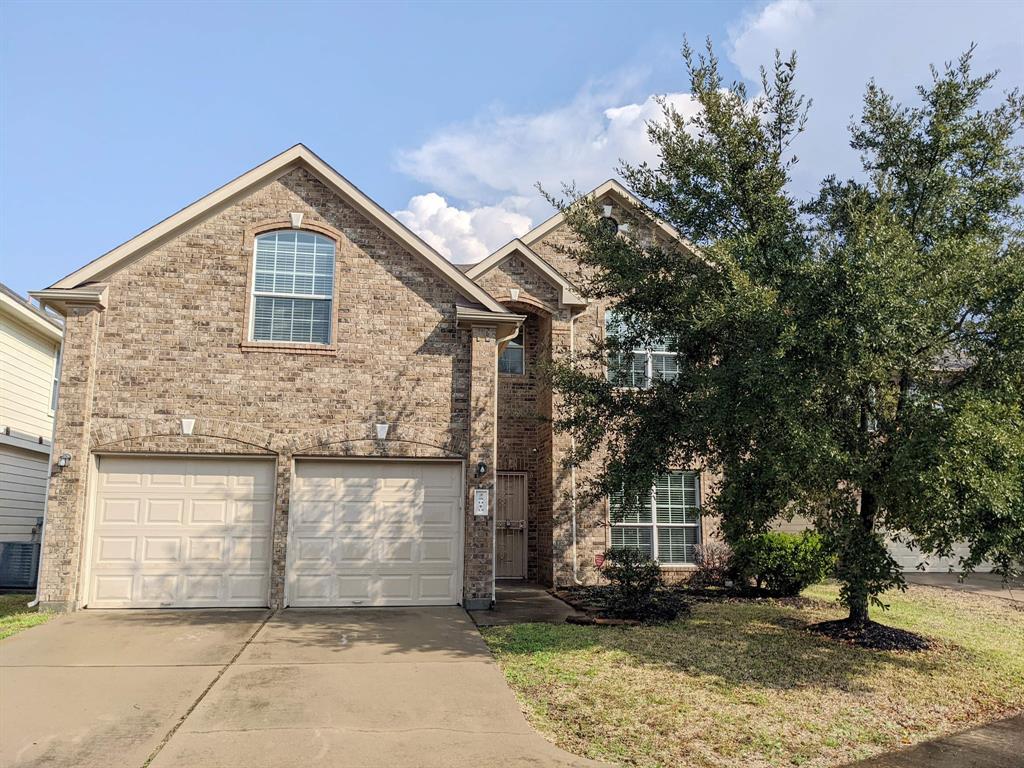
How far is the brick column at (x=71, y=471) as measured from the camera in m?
11.0

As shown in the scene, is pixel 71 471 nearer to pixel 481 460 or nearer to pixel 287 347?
pixel 287 347

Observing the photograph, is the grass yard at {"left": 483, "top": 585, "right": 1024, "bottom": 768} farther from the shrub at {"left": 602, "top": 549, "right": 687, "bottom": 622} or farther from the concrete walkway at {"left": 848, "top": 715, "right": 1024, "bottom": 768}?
the shrub at {"left": 602, "top": 549, "right": 687, "bottom": 622}

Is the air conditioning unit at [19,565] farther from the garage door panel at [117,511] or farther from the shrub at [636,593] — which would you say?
the shrub at [636,593]

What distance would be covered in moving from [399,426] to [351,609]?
3.07m

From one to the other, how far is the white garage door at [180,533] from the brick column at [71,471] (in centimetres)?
33

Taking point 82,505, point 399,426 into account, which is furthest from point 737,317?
point 82,505

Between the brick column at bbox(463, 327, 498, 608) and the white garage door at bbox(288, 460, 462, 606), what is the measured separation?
0.36 metres

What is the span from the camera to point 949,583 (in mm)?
16875

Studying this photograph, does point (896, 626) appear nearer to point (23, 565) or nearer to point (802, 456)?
point (802, 456)

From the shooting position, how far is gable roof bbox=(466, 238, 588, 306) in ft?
52.0

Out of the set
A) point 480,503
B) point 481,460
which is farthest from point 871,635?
point 481,460

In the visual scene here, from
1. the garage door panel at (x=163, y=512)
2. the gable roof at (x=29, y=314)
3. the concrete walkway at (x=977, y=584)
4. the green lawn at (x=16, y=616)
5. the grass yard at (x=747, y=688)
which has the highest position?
the gable roof at (x=29, y=314)

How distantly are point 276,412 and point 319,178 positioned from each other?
13.7 ft

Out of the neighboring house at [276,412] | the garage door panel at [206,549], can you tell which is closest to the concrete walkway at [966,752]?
the neighboring house at [276,412]
